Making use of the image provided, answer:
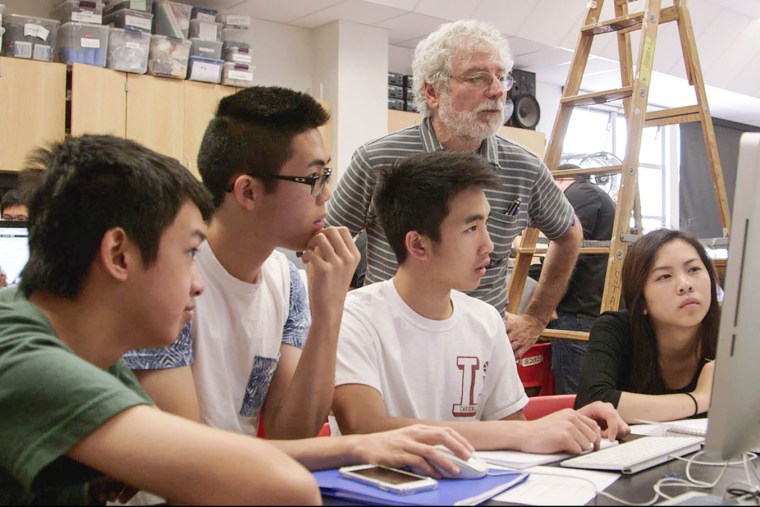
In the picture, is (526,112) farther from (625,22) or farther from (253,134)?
(253,134)

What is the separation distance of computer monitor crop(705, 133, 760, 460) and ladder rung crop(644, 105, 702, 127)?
2.47 meters

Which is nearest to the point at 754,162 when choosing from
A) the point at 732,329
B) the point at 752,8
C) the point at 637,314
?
the point at 732,329

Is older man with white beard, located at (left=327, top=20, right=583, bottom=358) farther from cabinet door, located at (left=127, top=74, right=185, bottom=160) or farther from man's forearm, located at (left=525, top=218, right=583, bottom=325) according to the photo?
cabinet door, located at (left=127, top=74, right=185, bottom=160)

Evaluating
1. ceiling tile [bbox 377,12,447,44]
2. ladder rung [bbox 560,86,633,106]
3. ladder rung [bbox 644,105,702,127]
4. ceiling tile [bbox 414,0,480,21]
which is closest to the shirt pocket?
ladder rung [bbox 560,86,633,106]

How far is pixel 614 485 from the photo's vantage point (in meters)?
1.13

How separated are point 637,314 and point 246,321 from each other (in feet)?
3.90

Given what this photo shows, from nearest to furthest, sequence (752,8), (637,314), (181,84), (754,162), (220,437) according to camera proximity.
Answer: (220,437) → (754,162) → (637,314) → (181,84) → (752,8)

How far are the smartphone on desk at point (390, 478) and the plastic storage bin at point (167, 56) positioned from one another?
4.63 meters

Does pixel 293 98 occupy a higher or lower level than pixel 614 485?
higher

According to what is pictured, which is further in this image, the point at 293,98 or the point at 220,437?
the point at 293,98

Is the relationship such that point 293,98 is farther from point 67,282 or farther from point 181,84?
point 181,84

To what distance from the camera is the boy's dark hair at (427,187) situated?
191 centimetres

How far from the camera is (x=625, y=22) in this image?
11.2 ft

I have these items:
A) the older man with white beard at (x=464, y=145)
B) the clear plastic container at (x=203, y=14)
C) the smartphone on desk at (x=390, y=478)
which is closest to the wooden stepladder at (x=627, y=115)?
the older man with white beard at (x=464, y=145)
